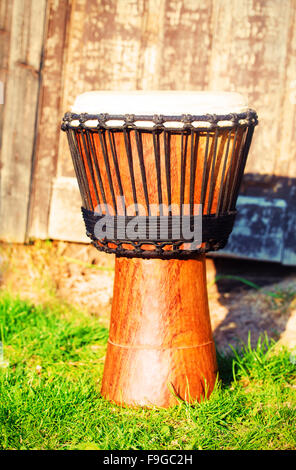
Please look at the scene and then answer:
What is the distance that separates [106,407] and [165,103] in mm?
1000

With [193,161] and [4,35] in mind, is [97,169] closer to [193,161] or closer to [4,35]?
[193,161]

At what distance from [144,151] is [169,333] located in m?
0.60

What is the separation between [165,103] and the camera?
1.69m

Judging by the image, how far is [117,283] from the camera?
1.93 m

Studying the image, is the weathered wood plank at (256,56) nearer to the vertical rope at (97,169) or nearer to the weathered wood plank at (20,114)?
the weathered wood plank at (20,114)

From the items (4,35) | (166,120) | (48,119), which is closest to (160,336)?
(166,120)

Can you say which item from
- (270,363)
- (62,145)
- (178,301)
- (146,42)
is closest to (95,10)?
(146,42)


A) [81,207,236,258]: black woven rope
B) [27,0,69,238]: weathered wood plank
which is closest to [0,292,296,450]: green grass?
[81,207,236,258]: black woven rope

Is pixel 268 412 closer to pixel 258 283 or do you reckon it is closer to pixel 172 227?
pixel 172 227

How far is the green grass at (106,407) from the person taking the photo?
5.27ft

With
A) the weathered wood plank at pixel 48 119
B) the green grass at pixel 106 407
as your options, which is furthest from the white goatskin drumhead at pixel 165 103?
the weathered wood plank at pixel 48 119

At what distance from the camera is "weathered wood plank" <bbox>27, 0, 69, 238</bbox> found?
2982 millimetres
